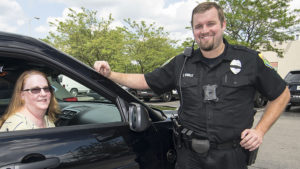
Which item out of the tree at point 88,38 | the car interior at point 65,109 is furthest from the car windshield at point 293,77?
the tree at point 88,38

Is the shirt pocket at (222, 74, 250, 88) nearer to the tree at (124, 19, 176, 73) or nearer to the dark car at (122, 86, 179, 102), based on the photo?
the dark car at (122, 86, 179, 102)

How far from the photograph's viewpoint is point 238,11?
13.4 m

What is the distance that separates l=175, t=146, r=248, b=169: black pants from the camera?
161cm

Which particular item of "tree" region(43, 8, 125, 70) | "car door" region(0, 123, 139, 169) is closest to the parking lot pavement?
"car door" region(0, 123, 139, 169)

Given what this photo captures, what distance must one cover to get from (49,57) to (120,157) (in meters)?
0.70

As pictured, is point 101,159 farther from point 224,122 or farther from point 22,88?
point 224,122

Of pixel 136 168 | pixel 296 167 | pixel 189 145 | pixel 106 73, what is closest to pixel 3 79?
pixel 106 73

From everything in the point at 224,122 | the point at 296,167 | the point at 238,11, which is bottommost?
the point at 296,167

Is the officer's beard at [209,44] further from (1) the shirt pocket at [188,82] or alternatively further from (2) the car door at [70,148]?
(2) the car door at [70,148]

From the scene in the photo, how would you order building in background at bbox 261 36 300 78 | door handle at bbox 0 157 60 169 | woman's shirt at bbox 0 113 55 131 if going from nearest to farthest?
door handle at bbox 0 157 60 169
woman's shirt at bbox 0 113 55 131
building in background at bbox 261 36 300 78

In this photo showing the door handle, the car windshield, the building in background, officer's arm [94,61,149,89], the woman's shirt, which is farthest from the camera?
the building in background

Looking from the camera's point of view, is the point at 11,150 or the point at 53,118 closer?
the point at 11,150

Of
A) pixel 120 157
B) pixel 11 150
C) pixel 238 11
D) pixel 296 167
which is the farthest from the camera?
pixel 238 11

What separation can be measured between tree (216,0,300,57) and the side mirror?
13.0m
